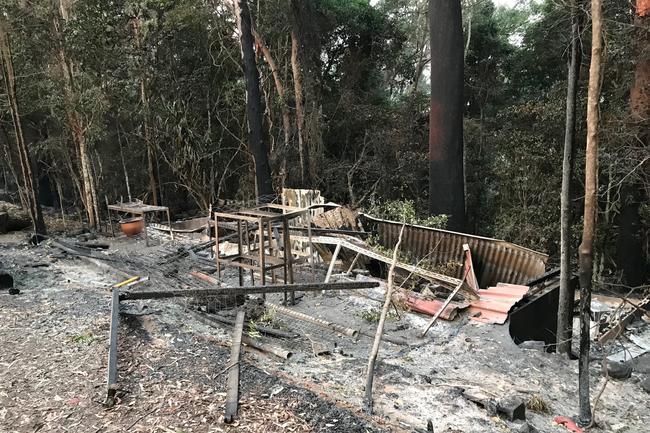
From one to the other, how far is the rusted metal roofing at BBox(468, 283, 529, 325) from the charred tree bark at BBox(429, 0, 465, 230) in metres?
3.77

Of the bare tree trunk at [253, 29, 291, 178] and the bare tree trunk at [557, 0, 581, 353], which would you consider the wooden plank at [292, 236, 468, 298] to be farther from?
the bare tree trunk at [253, 29, 291, 178]

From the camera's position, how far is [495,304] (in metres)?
6.02

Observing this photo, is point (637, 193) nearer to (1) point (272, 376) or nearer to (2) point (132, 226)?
(1) point (272, 376)

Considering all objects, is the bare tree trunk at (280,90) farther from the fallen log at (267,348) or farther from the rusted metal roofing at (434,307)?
the fallen log at (267,348)

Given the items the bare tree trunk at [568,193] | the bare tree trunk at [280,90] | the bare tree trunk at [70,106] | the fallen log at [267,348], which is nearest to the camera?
the bare tree trunk at [568,193]

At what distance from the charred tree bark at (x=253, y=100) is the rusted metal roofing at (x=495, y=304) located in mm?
6964

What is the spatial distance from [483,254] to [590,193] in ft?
13.1

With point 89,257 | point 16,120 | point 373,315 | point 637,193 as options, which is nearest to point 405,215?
point 373,315

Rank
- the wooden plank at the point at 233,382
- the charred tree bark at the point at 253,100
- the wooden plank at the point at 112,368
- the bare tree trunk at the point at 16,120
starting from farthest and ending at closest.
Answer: the charred tree bark at the point at 253,100
the bare tree trunk at the point at 16,120
the wooden plank at the point at 112,368
the wooden plank at the point at 233,382

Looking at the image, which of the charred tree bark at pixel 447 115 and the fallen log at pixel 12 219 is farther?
the fallen log at pixel 12 219

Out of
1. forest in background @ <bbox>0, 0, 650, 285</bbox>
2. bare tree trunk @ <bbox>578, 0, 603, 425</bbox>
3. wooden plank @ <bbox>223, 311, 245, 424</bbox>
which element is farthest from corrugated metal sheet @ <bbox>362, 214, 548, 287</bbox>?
wooden plank @ <bbox>223, 311, 245, 424</bbox>

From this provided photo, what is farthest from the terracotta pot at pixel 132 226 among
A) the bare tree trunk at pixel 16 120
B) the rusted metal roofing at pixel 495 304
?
the rusted metal roofing at pixel 495 304

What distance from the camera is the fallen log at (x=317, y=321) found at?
555 cm

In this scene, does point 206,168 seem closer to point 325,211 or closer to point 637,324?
point 325,211
